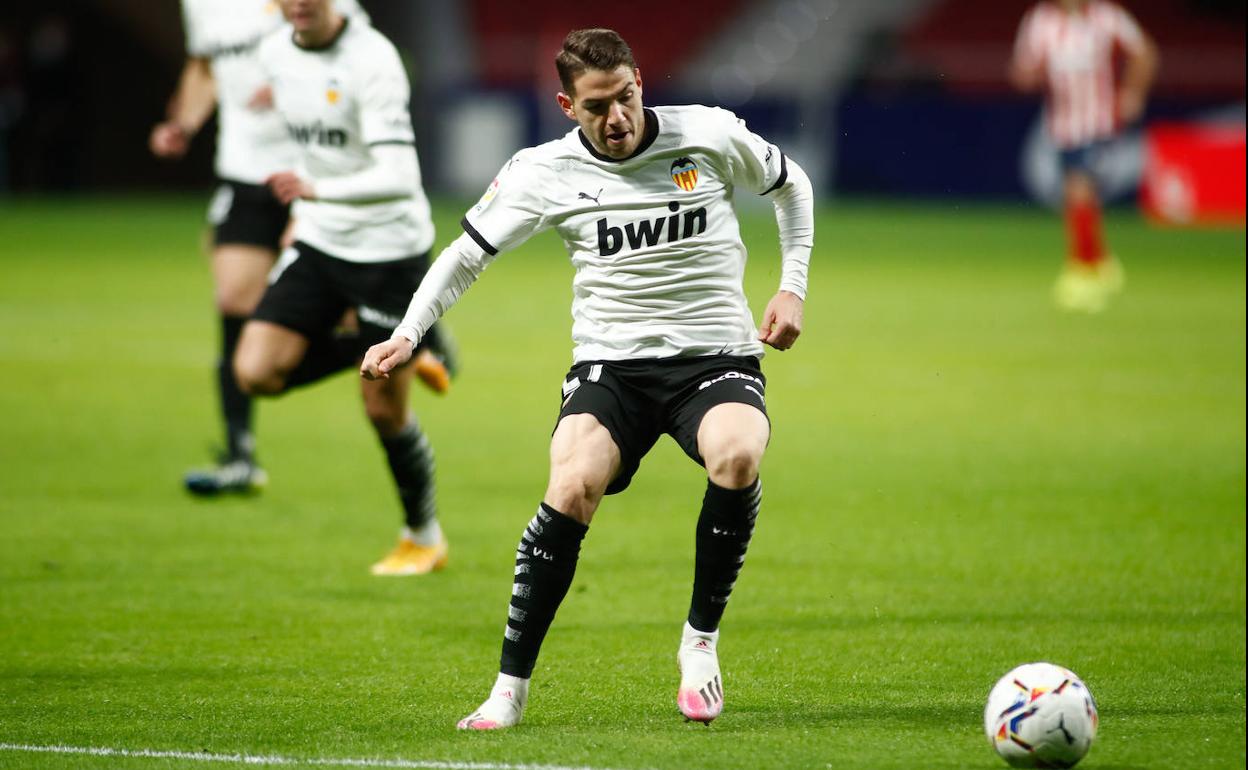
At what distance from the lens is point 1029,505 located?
8.10 meters

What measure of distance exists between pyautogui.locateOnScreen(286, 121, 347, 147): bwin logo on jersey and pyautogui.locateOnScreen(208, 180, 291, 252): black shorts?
4.52 feet

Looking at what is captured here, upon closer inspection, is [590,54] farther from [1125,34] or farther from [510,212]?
[1125,34]

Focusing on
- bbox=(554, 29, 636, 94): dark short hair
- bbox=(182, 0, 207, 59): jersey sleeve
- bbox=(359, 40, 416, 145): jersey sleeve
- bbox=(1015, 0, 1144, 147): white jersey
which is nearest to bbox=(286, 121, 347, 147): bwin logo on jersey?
bbox=(359, 40, 416, 145): jersey sleeve

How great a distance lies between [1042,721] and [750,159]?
1.80 m

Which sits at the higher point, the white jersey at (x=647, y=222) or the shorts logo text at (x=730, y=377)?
the white jersey at (x=647, y=222)

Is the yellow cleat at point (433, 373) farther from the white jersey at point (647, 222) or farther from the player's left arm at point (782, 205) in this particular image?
the player's left arm at point (782, 205)

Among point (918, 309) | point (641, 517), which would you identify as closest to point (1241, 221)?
point (918, 309)

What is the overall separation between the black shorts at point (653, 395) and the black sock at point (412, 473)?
188cm

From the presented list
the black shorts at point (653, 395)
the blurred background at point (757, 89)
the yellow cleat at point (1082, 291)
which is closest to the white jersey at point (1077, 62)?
the yellow cleat at point (1082, 291)

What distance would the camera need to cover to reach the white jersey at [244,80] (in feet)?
27.5

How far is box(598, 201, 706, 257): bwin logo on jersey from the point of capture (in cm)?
504

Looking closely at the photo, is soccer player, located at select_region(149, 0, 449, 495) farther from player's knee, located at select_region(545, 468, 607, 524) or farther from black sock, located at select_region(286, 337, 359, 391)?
player's knee, located at select_region(545, 468, 607, 524)

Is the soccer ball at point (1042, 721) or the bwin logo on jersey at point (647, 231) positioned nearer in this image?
the soccer ball at point (1042, 721)

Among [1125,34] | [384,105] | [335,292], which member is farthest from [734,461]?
[1125,34]
